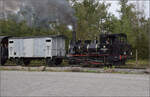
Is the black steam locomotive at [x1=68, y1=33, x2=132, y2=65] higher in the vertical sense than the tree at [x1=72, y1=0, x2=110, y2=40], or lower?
lower

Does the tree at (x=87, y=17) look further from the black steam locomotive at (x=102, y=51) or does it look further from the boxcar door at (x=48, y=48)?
the boxcar door at (x=48, y=48)

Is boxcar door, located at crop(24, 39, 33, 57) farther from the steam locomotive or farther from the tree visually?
the tree

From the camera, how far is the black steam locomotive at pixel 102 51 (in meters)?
16.9

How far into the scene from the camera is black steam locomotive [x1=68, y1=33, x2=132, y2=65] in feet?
55.6

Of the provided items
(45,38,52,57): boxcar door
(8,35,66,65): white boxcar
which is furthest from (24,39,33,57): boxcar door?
(45,38,52,57): boxcar door

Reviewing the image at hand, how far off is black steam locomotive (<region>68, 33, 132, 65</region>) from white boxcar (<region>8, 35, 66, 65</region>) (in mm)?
1993

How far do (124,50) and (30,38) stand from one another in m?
8.91

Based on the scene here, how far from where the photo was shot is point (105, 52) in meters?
17.0

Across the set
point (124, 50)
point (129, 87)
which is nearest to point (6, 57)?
point (124, 50)

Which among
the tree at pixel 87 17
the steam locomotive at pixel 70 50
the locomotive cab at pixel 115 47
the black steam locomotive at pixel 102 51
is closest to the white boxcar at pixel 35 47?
the steam locomotive at pixel 70 50

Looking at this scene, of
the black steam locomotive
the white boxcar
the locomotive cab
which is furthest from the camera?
the white boxcar

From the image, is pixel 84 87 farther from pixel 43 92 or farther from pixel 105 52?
pixel 105 52

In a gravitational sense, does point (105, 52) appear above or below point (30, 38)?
below

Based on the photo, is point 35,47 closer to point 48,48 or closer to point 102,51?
point 48,48
